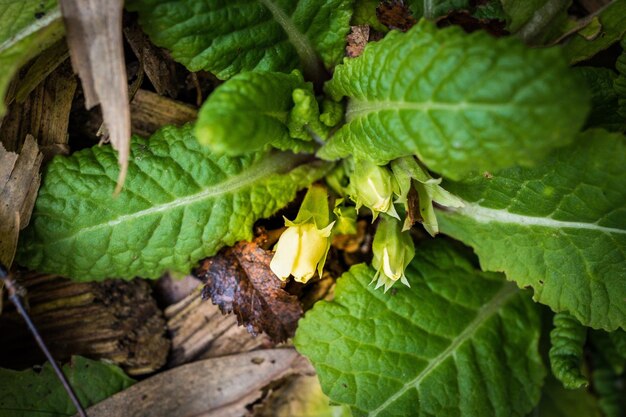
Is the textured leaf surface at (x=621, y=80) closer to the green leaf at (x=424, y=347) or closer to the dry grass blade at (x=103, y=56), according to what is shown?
the green leaf at (x=424, y=347)

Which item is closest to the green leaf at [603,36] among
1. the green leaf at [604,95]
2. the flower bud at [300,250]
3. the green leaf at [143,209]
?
the green leaf at [604,95]

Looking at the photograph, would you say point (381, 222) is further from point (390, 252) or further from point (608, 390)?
point (608, 390)

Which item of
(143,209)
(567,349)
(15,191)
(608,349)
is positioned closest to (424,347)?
(567,349)

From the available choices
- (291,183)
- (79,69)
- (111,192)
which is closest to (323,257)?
(291,183)

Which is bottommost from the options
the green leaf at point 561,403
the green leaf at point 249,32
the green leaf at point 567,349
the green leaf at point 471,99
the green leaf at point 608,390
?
the green leaf at point 608,390

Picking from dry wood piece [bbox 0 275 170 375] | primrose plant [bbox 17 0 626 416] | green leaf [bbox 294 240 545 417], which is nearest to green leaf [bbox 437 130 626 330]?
primrose plant [bbox 17 0 626 416]
